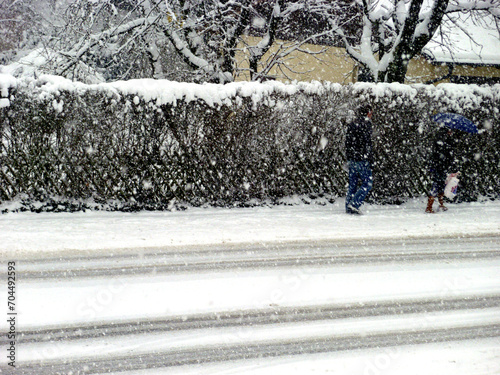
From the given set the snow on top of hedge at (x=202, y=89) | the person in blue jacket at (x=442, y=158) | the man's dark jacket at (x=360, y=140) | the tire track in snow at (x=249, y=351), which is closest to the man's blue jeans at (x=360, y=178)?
the man's dark jacket at (x=360, y=140)

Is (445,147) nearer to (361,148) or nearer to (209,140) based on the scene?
(361,148)

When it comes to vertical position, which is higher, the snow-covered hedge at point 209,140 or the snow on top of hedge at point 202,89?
the snow on top of hedge at point 202,89

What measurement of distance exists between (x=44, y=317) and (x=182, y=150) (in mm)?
5348

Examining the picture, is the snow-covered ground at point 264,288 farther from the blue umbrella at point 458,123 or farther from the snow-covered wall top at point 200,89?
the snow-covered wall top at point 200,89

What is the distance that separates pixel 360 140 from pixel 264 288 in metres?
4.57

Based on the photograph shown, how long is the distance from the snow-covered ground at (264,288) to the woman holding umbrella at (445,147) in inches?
34.6

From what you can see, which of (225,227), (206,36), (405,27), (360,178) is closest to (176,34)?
(206,36)

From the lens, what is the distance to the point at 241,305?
4535 millimetres

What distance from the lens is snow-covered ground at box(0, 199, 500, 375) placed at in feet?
11.7

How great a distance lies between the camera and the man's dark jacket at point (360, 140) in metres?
8.66

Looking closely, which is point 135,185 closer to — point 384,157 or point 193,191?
point 193,191

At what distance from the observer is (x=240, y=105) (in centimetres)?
920

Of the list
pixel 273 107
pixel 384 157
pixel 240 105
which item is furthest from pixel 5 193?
pixel 384 157

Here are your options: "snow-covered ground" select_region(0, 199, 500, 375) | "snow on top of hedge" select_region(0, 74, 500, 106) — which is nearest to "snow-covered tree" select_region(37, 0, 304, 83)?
"snow on top of hedge" select_region(0, 74, 500, 106)
